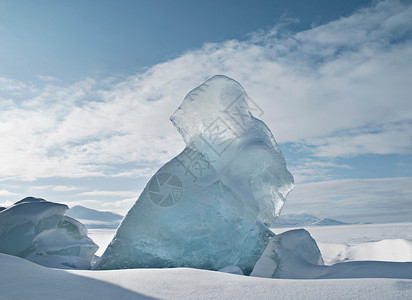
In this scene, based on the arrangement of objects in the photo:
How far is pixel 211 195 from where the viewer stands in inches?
168

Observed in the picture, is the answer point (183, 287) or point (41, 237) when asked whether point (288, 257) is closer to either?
point (183, 287)

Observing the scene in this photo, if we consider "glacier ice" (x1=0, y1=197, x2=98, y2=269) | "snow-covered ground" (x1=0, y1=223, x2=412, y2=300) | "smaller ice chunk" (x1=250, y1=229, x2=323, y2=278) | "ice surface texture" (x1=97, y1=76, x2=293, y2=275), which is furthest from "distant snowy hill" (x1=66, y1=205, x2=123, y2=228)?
"snow-covered ground" (x1=0, y1=223, x2=412, y2=300)

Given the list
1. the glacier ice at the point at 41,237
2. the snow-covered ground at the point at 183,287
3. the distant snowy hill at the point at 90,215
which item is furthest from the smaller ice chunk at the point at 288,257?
the distant snowy hill at the point at 90,215

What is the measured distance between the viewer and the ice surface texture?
410 cm

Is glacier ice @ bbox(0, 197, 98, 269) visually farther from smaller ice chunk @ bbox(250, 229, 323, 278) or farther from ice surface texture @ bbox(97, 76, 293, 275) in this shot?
smaller ice chunk @ bbox(250, 229, 323, 278)

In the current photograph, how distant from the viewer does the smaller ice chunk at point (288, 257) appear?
3.35 meters

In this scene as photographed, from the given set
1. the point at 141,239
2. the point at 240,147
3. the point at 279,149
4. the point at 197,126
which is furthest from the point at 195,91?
the point at 141,239

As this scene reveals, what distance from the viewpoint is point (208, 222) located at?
420 centimetres

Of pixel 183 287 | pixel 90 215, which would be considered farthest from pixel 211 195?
pixel 90 215

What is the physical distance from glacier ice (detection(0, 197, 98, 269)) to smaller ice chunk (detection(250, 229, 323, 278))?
263cm

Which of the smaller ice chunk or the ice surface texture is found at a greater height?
the ice surface texture


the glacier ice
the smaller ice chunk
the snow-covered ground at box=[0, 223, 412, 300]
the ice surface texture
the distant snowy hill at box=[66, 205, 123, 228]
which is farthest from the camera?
the distant snowy hill at box=[66, 205, 123, 228]

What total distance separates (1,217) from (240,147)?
11.8 feet

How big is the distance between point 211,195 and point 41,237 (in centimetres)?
259
